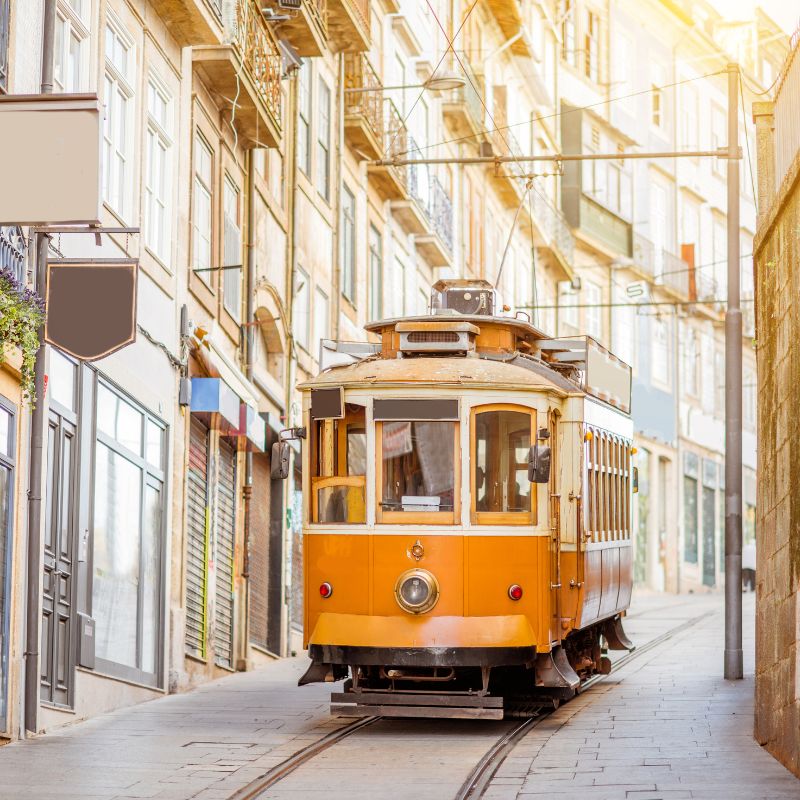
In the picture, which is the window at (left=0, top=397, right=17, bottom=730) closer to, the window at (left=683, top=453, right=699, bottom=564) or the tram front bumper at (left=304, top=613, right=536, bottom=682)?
the tram front bumper at (left=304, top=613, right=536, bottom=682)

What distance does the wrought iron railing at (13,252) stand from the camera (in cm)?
1314

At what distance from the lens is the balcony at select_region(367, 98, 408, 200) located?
30.7m

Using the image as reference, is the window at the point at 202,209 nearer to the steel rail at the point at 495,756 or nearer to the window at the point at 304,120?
the window at the point at 304,120

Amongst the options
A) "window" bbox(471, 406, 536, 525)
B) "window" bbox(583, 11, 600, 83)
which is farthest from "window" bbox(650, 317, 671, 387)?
"window" bbox(471, 406, 536, 525)

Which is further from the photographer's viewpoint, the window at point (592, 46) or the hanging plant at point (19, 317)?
the window at point (592, 46)

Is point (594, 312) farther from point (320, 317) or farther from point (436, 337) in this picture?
point (436, 337)

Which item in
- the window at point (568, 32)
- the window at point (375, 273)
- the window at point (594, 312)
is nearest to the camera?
the window at point (375, 273)

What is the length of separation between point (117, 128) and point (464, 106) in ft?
65.1

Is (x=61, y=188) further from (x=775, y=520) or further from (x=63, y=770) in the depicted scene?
(x=775, y=520)

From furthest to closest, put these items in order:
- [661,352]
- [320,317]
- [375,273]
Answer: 1. [661,352]
2. [375,273]
3. [320,317]

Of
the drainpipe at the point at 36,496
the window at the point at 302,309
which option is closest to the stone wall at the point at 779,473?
the drainpipe at the point at 36,496

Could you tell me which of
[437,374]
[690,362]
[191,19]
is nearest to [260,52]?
[191,19]

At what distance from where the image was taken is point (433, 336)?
613 inches

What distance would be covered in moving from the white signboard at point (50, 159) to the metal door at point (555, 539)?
469cm
